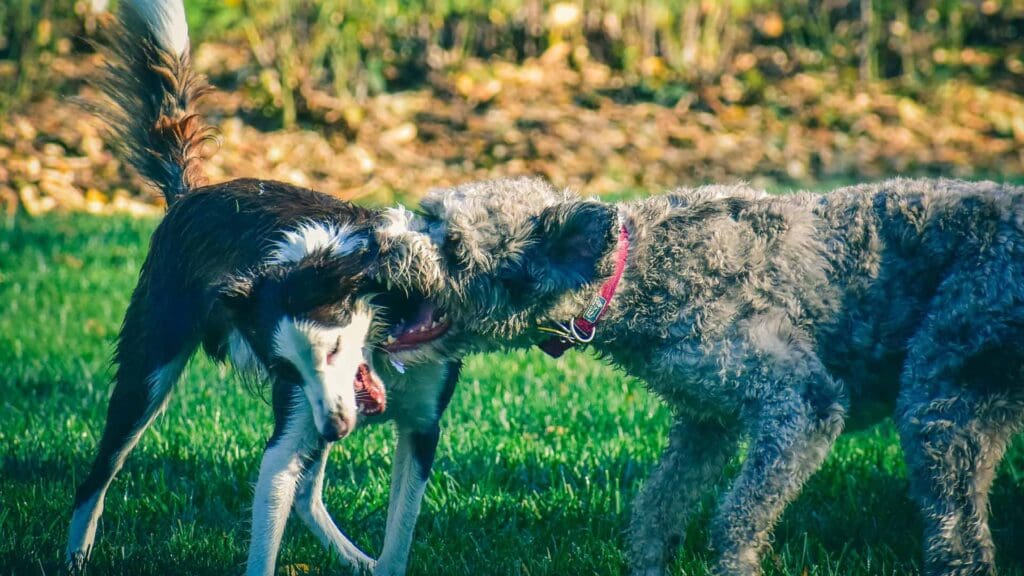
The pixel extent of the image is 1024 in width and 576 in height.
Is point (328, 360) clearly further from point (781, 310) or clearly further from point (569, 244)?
point (781, 310)

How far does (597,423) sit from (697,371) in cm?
187

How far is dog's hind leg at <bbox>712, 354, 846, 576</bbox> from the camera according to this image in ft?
11.6

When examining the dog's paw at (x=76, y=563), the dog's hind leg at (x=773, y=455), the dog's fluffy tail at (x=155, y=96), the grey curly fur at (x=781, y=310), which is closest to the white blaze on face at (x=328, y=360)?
the grey curly fur at (x=781, y=310)

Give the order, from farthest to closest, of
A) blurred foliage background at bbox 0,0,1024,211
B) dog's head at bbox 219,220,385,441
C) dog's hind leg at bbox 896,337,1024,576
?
blurred foliage background at bbox 0,0,1024,211, dog's head at bbox 219,220,385,441, dog's hind leg at bbox 896,337,1024,576

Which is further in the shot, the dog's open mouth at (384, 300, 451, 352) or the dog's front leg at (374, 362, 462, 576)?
the dog's front leg at (374, 362, 462, 576)

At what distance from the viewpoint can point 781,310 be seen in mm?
3703

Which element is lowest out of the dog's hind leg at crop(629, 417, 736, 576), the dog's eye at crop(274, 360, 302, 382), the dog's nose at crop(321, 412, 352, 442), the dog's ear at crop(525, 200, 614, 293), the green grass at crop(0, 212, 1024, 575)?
the green grass at crop(0, 212, 1024, 575)

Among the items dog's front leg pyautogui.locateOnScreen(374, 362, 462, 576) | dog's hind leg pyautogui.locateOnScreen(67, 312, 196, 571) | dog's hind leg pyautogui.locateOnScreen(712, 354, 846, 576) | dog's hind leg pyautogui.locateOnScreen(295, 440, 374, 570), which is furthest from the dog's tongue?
dog's hind leg pyautogui.locateOnScreen(712, 354, 846, 576)

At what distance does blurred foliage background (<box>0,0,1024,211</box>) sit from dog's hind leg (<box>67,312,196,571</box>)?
6203 mm

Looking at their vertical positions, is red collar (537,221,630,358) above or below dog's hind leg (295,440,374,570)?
above

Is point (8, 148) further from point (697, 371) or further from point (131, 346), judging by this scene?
point (697, 371)

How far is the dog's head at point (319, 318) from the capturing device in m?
3.61

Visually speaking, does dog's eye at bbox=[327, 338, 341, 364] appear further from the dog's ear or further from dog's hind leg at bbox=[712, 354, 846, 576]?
dog's hind leg at bbox=[712, 354, 846, 576]

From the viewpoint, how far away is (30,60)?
11.0 metres
